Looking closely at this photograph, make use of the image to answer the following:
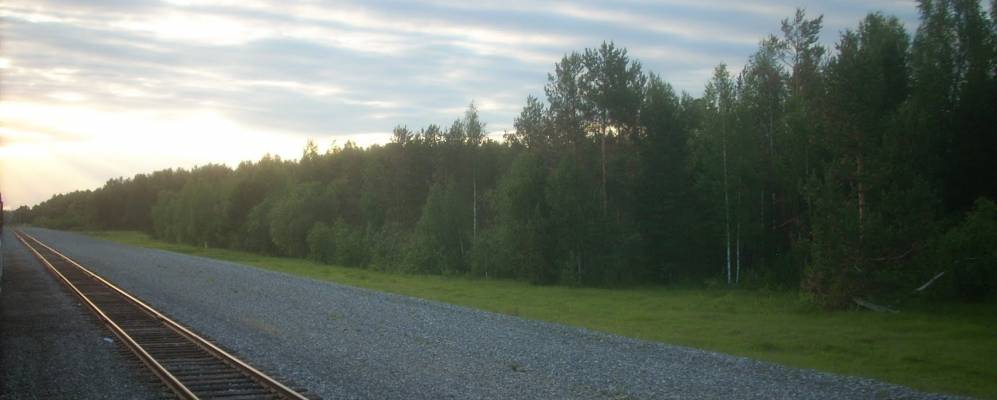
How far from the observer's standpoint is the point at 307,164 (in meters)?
95.8

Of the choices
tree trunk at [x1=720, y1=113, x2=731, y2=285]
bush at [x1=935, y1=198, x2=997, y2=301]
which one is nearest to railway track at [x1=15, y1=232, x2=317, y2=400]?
bush at [x1=935, y1=198, x2=997, y2=301]

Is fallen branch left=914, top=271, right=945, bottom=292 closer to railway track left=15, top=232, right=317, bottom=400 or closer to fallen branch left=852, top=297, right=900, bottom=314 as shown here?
fallen branch left=852, top=297, right=900, bottom=314

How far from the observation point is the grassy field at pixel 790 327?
1681 centimetres

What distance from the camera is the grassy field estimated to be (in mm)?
16812

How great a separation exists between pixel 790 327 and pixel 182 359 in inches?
712

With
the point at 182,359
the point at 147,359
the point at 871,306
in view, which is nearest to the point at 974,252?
the point at 871,306

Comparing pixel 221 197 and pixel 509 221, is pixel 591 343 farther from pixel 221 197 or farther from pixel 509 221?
pixel 221 197

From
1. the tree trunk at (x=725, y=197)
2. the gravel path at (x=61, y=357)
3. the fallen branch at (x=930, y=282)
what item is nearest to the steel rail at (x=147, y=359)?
the gravel path at (x=61, y=357)

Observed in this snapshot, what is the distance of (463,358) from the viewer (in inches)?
616

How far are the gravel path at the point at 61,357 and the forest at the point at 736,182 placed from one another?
2329cm

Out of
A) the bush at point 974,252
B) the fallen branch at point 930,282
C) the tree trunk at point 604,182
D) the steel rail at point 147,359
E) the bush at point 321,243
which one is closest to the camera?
the steel rail at point 147,359

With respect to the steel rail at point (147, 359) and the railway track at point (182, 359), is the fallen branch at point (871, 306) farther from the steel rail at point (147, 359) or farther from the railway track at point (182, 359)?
the steel rail at point (147, 359)

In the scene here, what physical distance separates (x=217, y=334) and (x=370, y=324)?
4156 millimetres

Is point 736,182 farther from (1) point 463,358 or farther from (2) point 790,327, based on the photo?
(1) point 463,358
